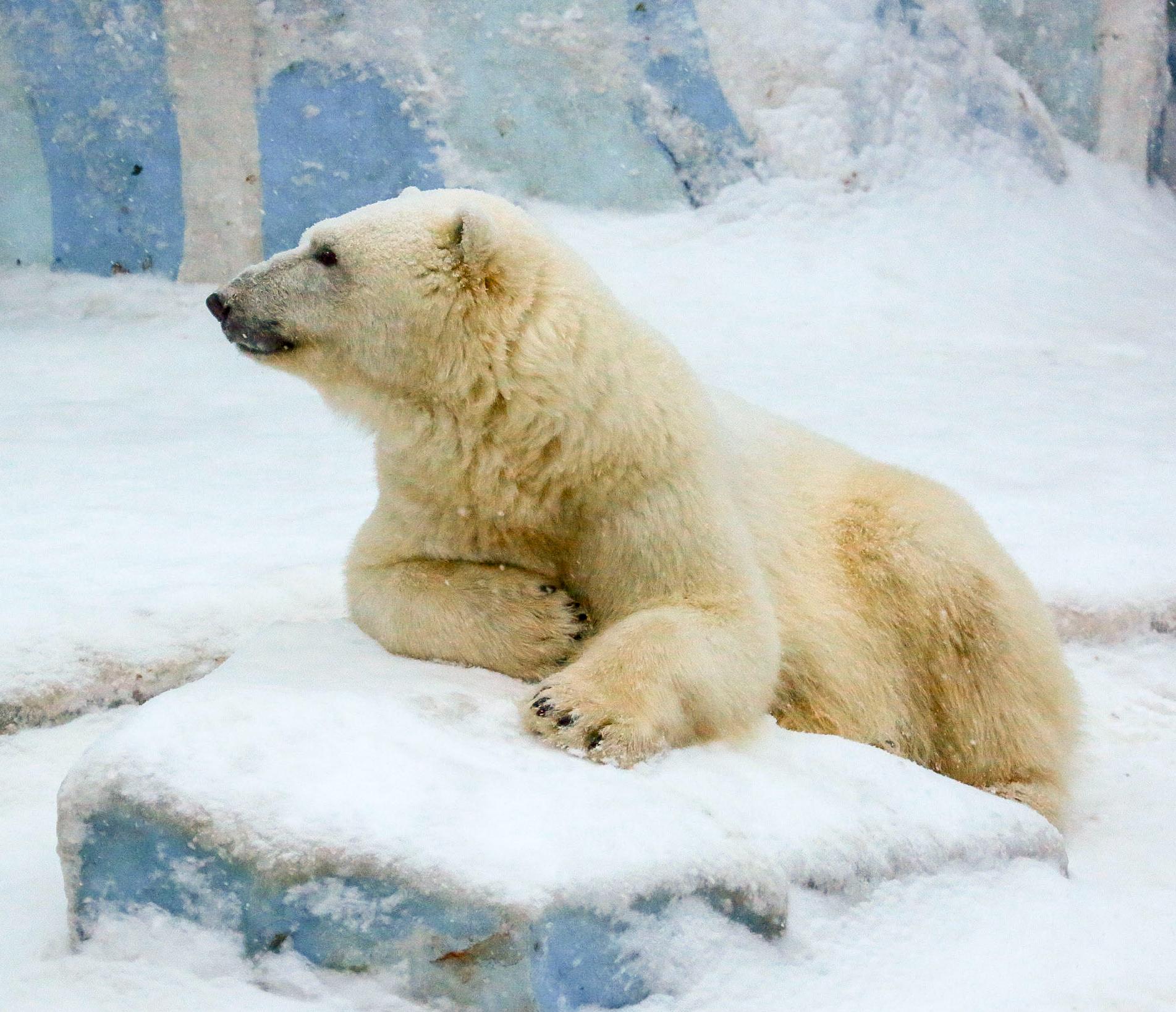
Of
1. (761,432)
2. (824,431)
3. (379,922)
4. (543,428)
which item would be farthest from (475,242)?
(824,431)

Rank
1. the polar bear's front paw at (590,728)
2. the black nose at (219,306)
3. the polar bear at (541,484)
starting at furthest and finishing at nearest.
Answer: the black nose at (219,306) → the polar bear at (541,484) → the polar bear's front paw at (590,728)

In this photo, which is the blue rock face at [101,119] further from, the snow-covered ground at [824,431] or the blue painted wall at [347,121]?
the snow-covered ground at [824,431]

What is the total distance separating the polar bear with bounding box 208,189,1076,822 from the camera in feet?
8.68

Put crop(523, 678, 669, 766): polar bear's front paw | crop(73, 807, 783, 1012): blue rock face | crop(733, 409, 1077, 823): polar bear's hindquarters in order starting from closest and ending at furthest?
crop(73, 807, 783, 1012): blue rock face < crop(523, 678, 669, 766): polar bear's front paw < crop(733, 409, 1077, 823): polar bear's hindquarters

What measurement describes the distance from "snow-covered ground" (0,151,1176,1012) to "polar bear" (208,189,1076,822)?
0.59m

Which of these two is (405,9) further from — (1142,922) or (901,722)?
(1142,922)

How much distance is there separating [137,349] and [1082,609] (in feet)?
16.9

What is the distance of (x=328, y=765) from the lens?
1.99m

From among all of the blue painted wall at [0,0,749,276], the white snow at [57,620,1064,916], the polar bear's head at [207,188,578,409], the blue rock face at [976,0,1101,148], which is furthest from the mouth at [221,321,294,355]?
the blue rock face at [976,0,1101,148]

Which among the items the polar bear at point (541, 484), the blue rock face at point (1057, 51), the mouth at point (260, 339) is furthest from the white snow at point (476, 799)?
the blue rock face at point (1057, 51)

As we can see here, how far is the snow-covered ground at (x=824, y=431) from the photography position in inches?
78.9

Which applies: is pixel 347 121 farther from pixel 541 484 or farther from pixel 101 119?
pixel 541 484

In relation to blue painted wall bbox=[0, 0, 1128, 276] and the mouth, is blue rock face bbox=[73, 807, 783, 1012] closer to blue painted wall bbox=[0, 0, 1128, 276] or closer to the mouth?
the mouth

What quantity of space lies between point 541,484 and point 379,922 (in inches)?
43.6
